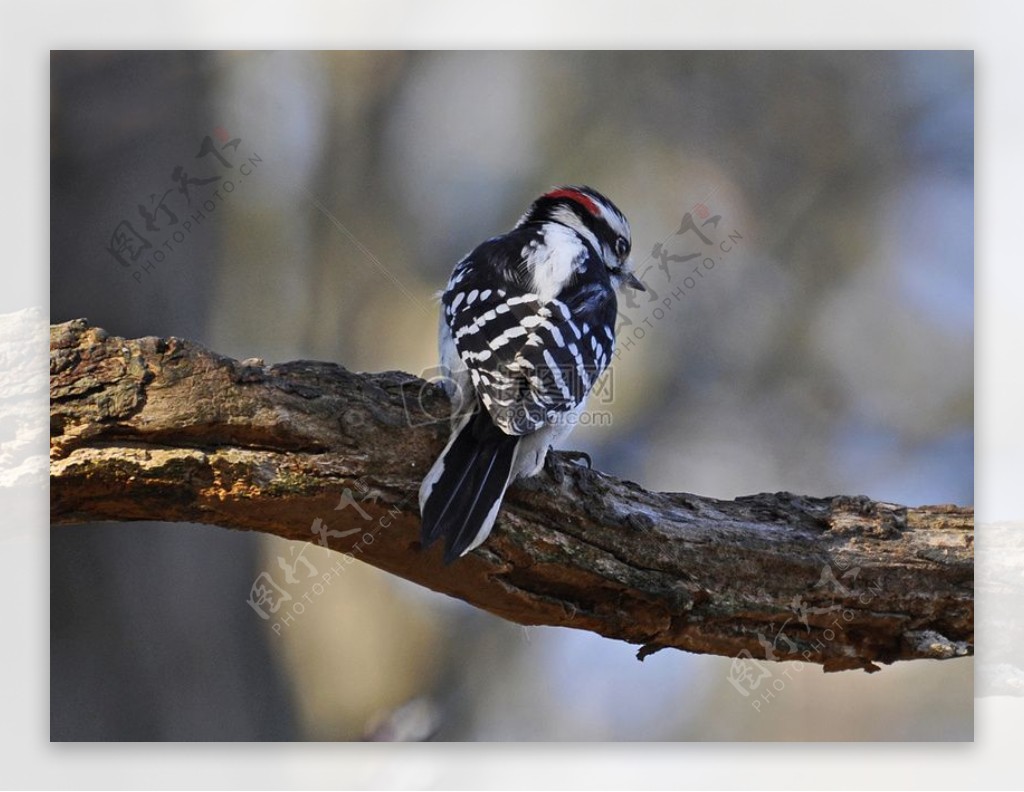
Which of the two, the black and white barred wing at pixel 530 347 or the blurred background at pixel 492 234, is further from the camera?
the blurred background at pixel 492 234

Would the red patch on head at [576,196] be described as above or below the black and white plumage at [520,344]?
above

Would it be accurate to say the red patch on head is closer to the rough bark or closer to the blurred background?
the blurred background

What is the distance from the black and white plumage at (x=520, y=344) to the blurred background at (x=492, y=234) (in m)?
0.07

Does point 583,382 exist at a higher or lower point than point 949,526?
higher

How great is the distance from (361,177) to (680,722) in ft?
4.11

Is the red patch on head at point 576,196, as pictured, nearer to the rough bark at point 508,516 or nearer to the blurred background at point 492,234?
the blurred background at point 492,234

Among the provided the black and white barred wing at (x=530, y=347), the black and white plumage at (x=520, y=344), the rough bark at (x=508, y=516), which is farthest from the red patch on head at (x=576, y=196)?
the rough bark at (x=508, y=516)

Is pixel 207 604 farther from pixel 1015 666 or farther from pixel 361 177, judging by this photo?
Answer: pixel 1015 666

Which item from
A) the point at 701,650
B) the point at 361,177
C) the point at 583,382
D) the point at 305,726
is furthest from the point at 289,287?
the point at 701,650

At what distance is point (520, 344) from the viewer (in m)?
1.90

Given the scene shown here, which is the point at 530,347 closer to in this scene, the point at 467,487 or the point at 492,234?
the point at 467,487

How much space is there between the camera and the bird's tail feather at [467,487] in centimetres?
183

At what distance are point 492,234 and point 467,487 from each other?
594mm

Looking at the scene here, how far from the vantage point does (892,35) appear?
223 cm
